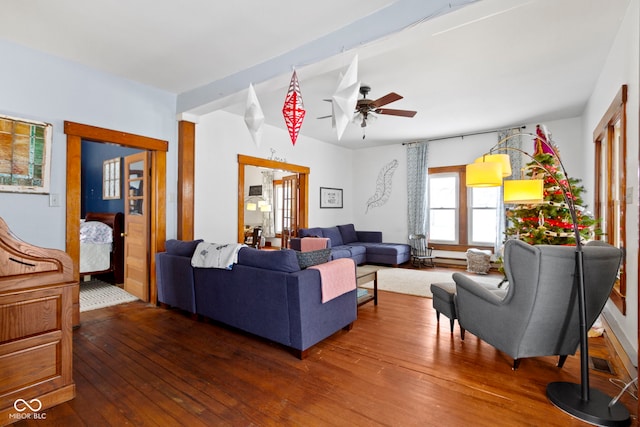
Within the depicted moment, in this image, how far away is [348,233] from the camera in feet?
24.5

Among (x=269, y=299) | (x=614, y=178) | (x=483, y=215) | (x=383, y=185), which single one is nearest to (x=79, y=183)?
(x=269, y=299)

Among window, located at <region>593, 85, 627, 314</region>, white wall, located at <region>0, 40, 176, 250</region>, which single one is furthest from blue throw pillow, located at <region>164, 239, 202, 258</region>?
window, located at <region>593, 85, 627, 314</region>

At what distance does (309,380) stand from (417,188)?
5.72m

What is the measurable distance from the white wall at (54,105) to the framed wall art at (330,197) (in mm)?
4184

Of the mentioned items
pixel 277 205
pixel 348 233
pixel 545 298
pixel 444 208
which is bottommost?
pixel 545 298

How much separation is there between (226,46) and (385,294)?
146 inches

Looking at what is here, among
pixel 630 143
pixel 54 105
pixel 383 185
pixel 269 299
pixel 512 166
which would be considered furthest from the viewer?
pixel 383 185

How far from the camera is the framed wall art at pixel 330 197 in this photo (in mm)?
7339

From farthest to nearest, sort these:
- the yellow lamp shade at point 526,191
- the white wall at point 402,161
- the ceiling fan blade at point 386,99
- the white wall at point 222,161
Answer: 1. the white wall at point 402,161
2. the white wall at point 222,161
3. the ceiling fan blade at point 386,99
4. the yellow lamp shade at point 526,191

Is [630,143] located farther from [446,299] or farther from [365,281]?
[365,281]

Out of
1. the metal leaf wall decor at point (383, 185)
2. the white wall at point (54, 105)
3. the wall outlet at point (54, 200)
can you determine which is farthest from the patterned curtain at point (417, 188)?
the wall outlet at point (54, 200)

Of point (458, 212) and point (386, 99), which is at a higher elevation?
point (386, 99)

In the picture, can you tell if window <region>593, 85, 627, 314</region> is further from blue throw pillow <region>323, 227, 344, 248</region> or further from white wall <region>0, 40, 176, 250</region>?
white wall <region>0, 40, 176, 250</region>

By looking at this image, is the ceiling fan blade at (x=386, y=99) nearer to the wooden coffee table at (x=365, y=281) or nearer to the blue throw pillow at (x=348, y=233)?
the wooden coffee table at (x=365, y=281)
